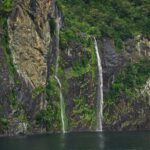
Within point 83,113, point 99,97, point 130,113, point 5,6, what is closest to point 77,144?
point 5,6

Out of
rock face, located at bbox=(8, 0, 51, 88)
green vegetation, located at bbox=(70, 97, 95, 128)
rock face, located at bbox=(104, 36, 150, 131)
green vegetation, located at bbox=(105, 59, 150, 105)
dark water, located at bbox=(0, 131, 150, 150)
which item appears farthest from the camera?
green vegetation, located at bbox=(105, 59, 150, 105)

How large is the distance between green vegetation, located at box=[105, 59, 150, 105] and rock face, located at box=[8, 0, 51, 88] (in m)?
17.3

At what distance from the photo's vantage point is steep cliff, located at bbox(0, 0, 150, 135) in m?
91.6

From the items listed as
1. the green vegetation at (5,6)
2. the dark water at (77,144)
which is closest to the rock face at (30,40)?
the green vegetation at (5,6)

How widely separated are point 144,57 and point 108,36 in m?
8.05

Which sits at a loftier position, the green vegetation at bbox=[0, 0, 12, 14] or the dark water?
the green vegetation at bbox=[0, 0, 12, 14]

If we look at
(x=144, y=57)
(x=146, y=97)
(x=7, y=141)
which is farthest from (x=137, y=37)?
(x=7, y=141)

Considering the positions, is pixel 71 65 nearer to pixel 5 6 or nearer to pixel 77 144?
pixel 5 6

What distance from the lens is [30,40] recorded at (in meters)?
95.8

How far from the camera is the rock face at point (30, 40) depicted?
9344cm

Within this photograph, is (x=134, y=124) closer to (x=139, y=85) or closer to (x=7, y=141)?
(x=139, y=85)

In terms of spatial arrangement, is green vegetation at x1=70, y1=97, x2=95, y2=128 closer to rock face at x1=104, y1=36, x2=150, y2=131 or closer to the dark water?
rock face at x1=104, y1=36, x2=150, y2=131

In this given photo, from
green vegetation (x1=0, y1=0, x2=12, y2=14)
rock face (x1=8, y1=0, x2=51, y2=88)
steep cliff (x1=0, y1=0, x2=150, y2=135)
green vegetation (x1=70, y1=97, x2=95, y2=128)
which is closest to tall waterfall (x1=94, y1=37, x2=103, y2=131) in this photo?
steep cliff (x1=0, y1=0, x2=150, y2=135)

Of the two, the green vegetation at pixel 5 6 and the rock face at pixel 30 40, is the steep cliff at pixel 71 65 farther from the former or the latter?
the green vegetation at pixel 5 6
